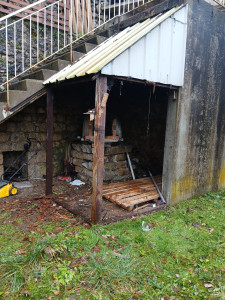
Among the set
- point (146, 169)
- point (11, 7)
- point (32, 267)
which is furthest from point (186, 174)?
point (11, 7)

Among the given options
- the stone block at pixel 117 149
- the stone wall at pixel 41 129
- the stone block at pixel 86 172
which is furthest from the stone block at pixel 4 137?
the stone block at pixel 117 149

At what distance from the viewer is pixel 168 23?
15.4ft

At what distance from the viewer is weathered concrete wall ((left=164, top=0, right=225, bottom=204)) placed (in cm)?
532

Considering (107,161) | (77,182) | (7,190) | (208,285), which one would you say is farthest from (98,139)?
(77,182)

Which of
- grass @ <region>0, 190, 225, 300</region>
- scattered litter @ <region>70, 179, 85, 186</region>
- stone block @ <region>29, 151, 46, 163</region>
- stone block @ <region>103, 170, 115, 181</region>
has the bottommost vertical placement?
grass @ <region>0, 190, 225, 300</region>

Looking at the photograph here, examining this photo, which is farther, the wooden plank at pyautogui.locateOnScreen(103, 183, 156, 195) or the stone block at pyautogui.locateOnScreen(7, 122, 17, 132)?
the stone block at pyautogui.locateOnScreen(7, 122, 17, 132)

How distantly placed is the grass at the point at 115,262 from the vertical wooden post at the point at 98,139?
40cm

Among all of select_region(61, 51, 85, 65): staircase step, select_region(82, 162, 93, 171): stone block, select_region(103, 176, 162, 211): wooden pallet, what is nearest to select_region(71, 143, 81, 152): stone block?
select_region(82, 162, 93, 171): stone block

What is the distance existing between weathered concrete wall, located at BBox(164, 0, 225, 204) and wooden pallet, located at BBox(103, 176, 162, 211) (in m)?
0.55

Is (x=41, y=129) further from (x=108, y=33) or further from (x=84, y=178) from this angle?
(x=108, y=33)

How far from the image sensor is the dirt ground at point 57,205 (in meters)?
4.79

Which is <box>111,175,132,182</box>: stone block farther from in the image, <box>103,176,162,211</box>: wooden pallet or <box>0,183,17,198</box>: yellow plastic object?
<box>0,183,17,198</box>: yellow plastic object

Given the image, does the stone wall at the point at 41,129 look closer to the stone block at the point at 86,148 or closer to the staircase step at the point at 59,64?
the stone block at the point at 86,148

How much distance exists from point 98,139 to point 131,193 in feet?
7.79
